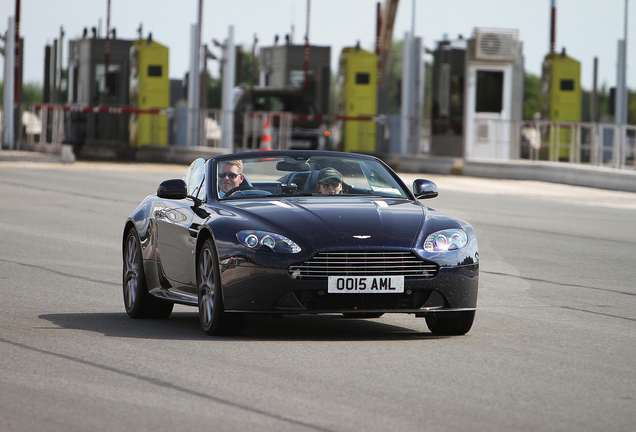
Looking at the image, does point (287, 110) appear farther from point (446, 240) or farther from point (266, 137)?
point (446, 240)

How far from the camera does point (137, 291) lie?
8.98 m

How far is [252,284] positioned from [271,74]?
125 ft

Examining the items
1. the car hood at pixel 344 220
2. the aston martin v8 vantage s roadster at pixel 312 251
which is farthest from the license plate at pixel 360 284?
the car hood at pixel 344 220

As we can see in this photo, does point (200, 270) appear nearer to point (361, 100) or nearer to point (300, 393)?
point (300, 393)

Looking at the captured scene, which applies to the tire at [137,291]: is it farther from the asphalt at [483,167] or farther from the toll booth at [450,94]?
the toll booth at [450,94]

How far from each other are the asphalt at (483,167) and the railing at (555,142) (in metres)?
0.26

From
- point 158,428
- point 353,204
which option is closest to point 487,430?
point 158,428

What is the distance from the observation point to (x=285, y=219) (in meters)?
7.56

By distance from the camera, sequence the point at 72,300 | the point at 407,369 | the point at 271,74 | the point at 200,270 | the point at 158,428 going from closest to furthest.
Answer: the point at 158,428
the point at 407,369
the point at 200,270
the point at 72,300
the point at 271,74

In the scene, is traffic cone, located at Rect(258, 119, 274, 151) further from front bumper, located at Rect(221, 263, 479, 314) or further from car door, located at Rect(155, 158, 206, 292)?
front bumper, located at Rect(221, 263, 479, 314)

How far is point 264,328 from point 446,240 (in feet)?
4.87

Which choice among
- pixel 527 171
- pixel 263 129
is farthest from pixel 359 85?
pixel 527 171

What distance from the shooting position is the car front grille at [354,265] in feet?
24.0

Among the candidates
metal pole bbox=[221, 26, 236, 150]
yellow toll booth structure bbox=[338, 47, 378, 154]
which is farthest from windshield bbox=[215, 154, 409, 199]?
yellow toll booth structure bbox=[338, 47, 378, 154]
